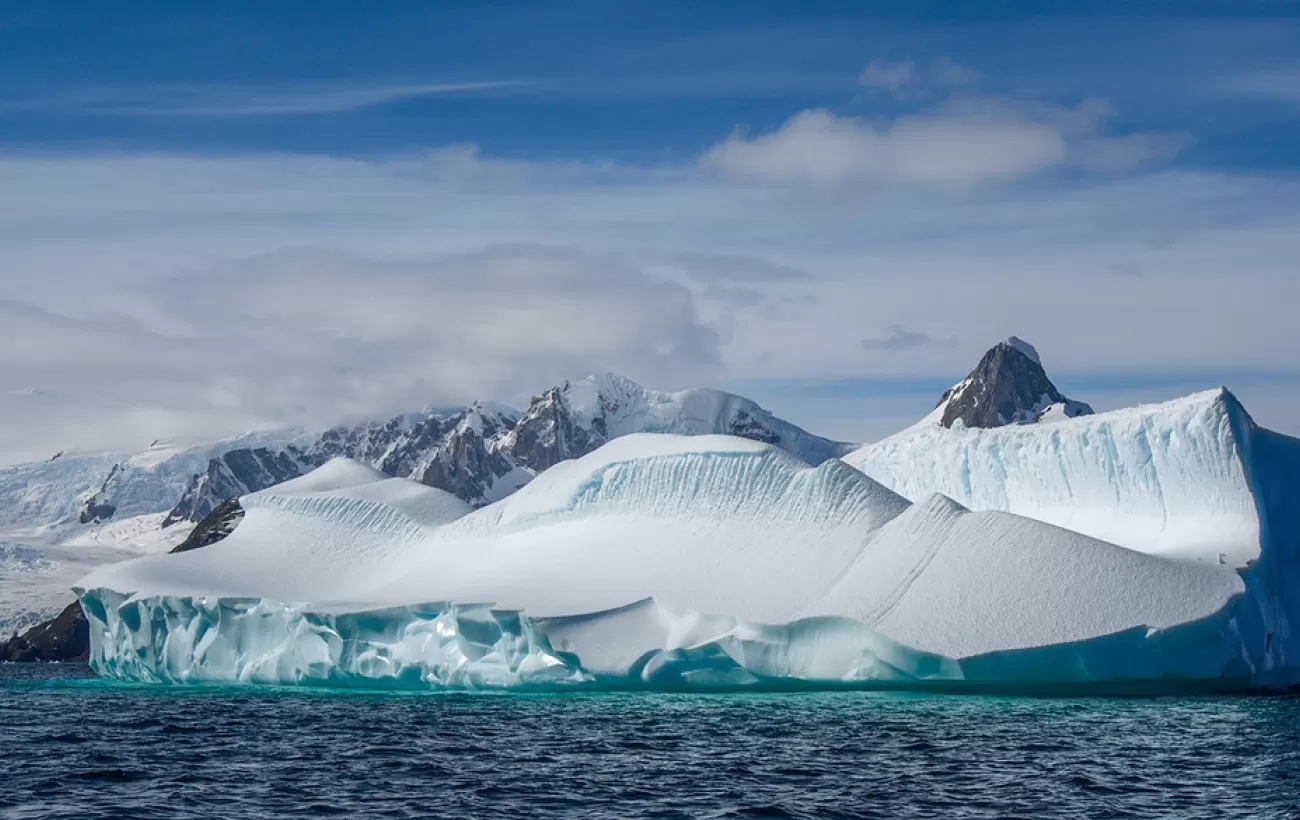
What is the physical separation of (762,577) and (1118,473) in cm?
1161

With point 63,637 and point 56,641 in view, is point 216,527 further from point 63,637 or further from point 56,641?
point 56,641

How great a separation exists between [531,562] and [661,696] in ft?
24.5

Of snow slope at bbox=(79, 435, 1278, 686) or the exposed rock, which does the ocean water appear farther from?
the exposed rock

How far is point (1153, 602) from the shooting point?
30.5m

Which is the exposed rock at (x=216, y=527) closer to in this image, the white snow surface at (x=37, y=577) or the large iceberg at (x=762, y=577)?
the white snow surface at (x=37, y=577)

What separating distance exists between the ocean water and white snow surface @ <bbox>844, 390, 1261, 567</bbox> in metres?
6.21

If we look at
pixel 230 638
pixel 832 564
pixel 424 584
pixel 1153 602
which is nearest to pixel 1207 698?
pixel 1153 602

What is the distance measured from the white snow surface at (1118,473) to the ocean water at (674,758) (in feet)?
20.4

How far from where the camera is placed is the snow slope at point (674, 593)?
1209 inches

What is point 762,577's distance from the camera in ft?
116

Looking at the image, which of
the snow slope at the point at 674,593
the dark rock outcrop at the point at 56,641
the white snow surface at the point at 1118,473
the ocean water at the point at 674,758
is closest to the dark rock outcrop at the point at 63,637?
the dark rock outcrop at the point at 56,641

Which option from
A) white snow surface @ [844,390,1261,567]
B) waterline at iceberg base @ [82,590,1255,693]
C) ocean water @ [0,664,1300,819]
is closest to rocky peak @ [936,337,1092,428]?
white snow surface @ [844,390,1261,567]

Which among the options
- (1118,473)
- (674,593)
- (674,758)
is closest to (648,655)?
(674,593)

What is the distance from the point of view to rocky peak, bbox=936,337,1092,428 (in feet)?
478
